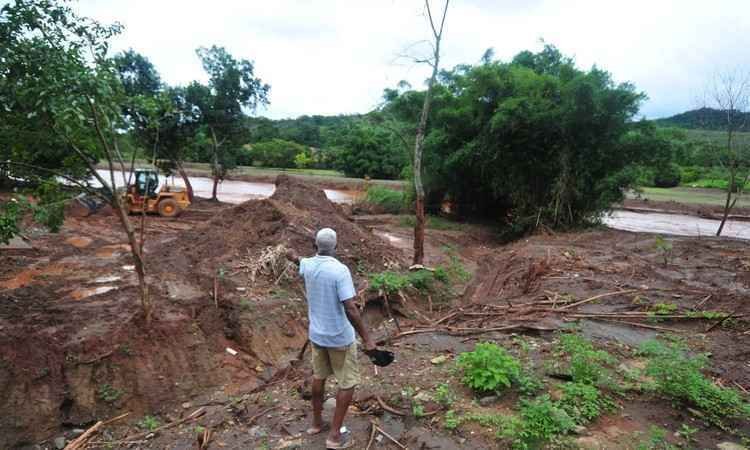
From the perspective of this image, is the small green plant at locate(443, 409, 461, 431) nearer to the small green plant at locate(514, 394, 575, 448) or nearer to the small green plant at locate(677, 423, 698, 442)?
the small green plant at locate(514, 394, 575, 448)

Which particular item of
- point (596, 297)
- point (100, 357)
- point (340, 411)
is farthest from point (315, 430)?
point (596, 297)

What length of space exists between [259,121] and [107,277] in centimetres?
1605

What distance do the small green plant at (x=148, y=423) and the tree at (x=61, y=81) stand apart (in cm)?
278

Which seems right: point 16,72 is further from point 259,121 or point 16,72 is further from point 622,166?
point 259,121

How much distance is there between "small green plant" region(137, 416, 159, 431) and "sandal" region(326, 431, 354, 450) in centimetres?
252

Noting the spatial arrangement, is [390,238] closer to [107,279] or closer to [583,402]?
[107,279]

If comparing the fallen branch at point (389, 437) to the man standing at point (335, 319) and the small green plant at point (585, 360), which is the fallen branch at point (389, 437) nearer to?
the man standing at point (335, 319)

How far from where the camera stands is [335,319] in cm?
374

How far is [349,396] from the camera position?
3.78 metres

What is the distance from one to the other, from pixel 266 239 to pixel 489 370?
7380mm

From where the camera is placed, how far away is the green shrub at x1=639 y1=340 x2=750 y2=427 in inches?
153

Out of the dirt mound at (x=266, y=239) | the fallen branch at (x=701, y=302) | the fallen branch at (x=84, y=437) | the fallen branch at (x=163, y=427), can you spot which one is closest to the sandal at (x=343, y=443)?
the fallen branch at (x=163, y=427)

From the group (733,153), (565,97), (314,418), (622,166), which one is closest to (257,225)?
(314,418)

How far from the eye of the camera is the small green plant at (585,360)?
4.43m
